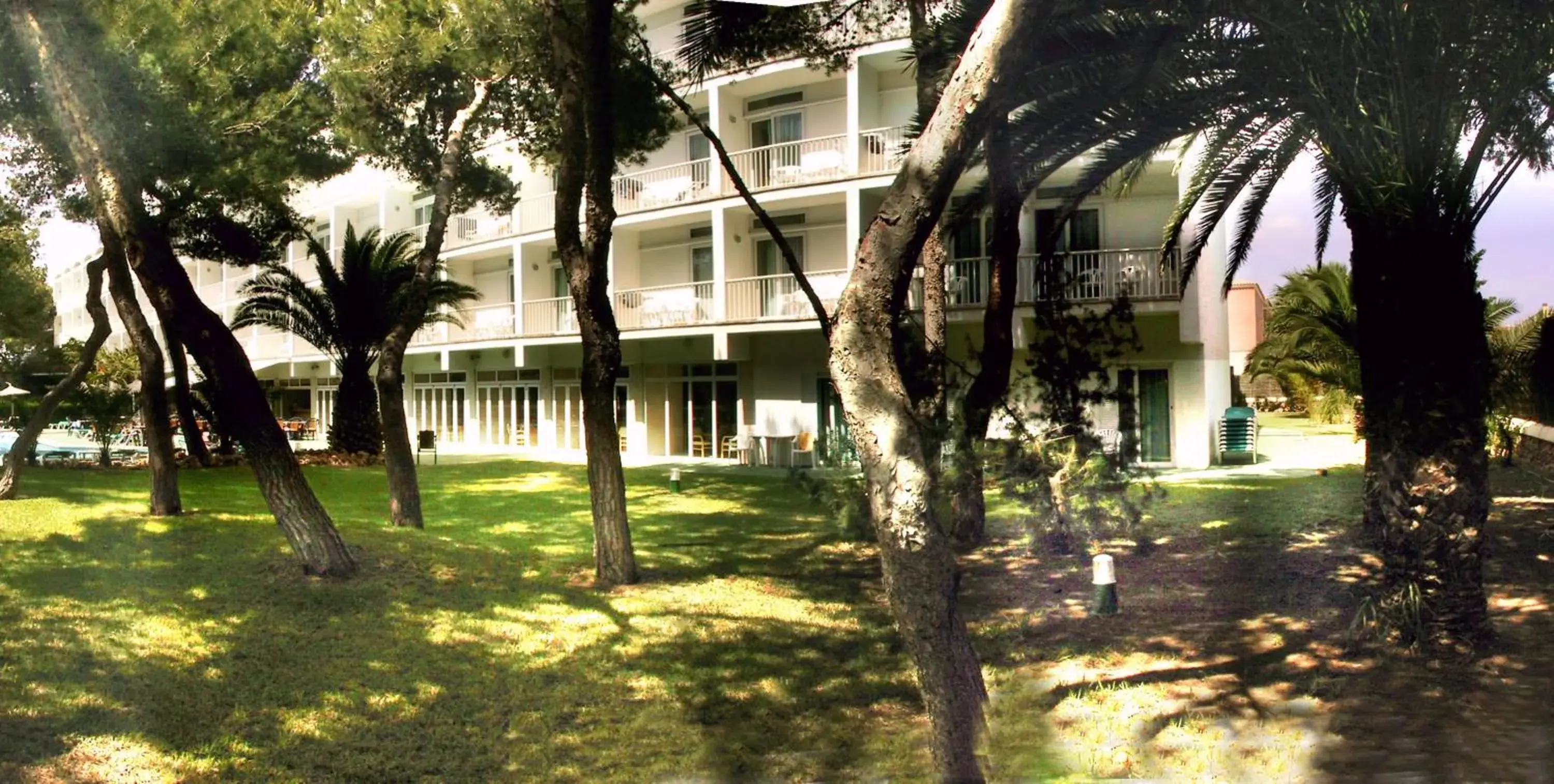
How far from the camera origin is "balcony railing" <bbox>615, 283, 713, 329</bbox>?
1848 cm

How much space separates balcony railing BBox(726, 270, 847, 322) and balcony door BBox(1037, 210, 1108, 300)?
3758 millimetres

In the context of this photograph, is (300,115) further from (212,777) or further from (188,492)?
(212,777)

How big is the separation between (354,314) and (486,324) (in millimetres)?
4889

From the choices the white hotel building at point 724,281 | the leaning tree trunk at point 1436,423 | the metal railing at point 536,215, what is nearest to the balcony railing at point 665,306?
the white hotel building at point 724,281

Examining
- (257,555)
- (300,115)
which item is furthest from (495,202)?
(257,555)

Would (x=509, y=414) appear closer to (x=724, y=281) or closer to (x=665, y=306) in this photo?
(x=665, y=306)

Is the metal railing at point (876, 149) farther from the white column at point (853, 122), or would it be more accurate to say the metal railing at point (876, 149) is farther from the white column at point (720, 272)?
the white column at point (720, 272)

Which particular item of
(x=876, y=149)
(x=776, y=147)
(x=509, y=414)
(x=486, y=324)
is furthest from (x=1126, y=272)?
(x=509, y=414)

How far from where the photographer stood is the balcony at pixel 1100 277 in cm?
1227

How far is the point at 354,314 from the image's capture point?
18.8 metres

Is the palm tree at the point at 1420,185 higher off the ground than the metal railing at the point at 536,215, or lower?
lower

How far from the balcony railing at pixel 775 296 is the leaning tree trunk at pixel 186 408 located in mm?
8442

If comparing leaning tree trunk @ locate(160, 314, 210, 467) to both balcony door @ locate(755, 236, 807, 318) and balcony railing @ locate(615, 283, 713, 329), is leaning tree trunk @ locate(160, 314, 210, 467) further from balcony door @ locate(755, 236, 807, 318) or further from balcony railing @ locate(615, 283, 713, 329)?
balcony door @ locate(755, 236, 807, 318)

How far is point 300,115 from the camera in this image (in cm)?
1142
